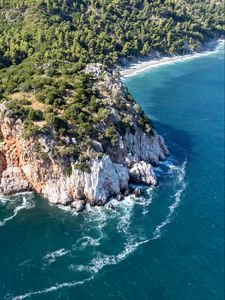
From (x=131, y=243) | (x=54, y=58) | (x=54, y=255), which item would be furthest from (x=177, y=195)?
(x=54, y=58)

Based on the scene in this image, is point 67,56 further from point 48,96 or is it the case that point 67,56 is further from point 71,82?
point 48,96

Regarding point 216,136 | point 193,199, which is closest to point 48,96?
point 193,199

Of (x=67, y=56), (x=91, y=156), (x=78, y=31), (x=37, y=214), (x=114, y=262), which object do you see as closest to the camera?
(x=114, y=262)

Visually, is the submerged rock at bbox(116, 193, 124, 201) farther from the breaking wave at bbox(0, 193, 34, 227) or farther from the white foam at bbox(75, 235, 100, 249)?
the breaking wave at bbox(0, 193, 34, 227)

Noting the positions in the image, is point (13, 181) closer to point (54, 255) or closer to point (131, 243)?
point (54, 255)

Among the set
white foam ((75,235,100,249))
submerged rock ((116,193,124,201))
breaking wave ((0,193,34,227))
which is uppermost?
breaking wave ((0,193,34,227))

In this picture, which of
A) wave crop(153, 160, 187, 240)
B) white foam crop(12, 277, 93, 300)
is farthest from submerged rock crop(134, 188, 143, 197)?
white foam crop(12, 277, 93, 300)
